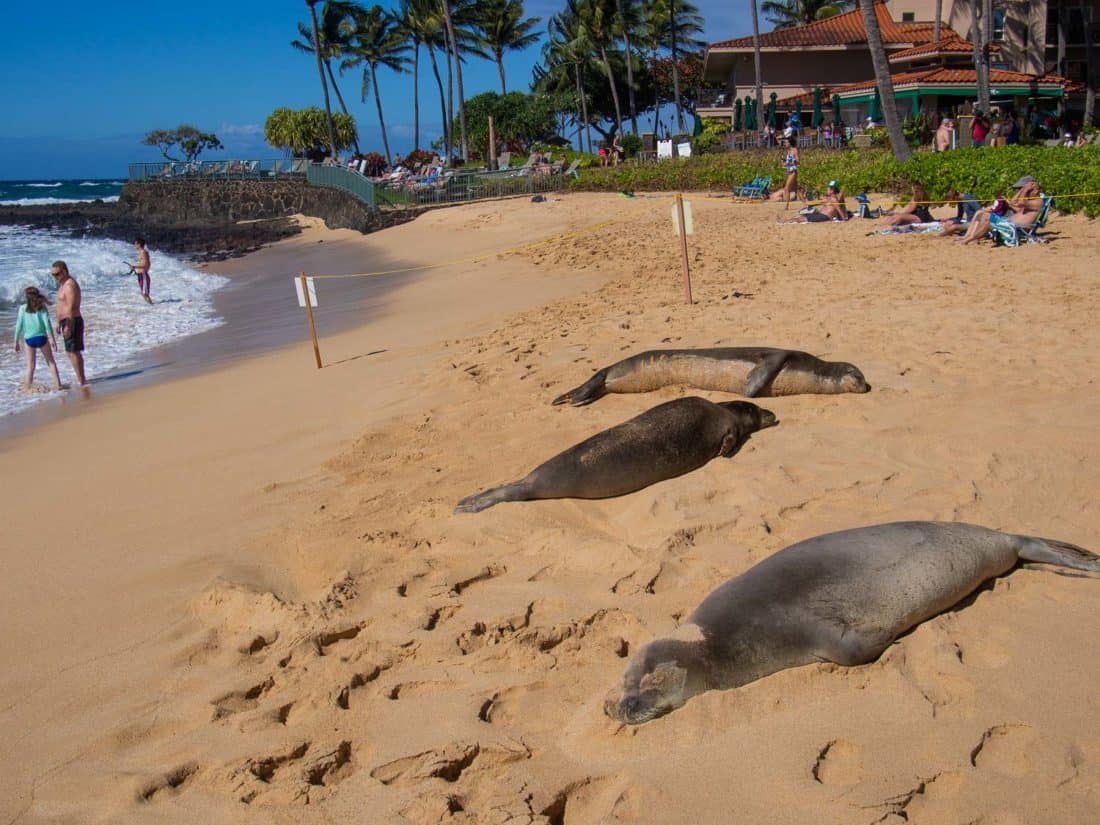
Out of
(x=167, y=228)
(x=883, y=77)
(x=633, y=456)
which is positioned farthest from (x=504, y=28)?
(x=633, y=456)

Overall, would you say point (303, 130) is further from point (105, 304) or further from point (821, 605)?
point (821, 605)

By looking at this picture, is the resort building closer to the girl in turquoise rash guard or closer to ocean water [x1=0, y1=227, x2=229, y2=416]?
ocean water [x1=0, y1=227, x2=229, y2=416]

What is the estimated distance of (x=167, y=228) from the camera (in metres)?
40.0

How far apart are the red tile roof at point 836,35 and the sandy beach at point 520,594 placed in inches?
1234

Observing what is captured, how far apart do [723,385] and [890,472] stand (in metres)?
1.97

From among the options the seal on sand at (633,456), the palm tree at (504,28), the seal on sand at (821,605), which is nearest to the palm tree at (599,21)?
the palm tree at (504,28)

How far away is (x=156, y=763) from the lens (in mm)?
2953

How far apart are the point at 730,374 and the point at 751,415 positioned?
912 millimetres

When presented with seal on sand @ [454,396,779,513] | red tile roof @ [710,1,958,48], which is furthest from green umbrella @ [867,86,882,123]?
seal on sand @ [454,396,779,513]

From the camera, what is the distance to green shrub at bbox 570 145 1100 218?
13484 millimetres

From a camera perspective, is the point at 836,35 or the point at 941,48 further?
the point at 836,35

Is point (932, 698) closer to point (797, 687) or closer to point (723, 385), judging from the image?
point (797, 687)

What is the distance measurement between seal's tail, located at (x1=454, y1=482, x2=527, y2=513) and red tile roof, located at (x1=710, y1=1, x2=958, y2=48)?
1425 inches

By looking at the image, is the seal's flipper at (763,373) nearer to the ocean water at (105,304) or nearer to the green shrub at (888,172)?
the ocean water at (105,304)
